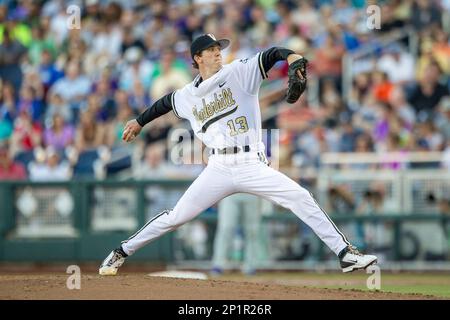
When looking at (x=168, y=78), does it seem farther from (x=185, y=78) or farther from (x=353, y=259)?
(x=353, y=259)

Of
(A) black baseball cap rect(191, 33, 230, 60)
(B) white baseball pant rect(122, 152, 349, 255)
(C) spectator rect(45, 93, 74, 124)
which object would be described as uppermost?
(C) spectator rect(45, 93, 74, 124)

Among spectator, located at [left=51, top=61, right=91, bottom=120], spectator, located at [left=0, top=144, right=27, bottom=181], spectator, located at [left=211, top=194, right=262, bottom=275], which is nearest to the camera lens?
spectator, located at [left=211, top=194, right=262, bottom=275]

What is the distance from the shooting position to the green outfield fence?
15.4 metres

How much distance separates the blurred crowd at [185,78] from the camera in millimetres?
15703

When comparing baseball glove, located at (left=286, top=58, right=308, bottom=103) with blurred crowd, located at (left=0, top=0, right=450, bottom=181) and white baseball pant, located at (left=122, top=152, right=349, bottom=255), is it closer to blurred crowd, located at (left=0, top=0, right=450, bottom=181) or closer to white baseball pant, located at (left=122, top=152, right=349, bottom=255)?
white baseball pant, located at (left=122, top=152, right=349, bottom=255)

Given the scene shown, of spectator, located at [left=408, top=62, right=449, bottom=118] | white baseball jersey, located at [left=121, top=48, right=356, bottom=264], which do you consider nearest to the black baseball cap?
white baseball jersey, located at [left=121, top=48, right=356, bottom=264]

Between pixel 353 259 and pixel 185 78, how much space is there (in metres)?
8.82

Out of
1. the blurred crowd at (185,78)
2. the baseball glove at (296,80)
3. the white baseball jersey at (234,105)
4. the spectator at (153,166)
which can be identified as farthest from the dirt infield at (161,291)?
the blurred crowd at (185,78)

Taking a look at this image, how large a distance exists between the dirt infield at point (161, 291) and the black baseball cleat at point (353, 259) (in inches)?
8.5

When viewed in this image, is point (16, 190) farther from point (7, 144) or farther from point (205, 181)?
point (205, 181)

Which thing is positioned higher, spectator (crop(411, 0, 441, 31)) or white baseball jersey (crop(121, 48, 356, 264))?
spectator (crop(411, 0, 441, 31))

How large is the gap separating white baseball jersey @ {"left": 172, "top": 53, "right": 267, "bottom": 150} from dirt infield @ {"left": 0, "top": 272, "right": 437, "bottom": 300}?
126cm

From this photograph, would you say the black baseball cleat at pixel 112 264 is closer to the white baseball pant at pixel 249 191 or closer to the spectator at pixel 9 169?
the white baseball pant at pixel 249 191
